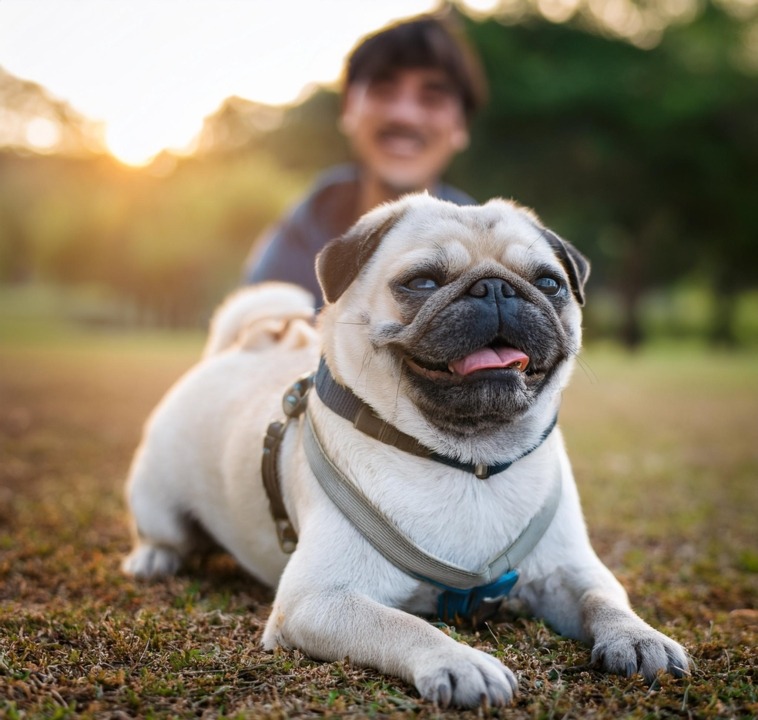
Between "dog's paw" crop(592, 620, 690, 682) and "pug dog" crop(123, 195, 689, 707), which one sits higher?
"pug dog" crop(123, 195, 689, 707)

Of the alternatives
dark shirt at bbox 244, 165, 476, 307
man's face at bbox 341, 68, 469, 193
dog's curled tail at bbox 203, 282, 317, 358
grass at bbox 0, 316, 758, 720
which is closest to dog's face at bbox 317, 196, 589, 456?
grass at bbox 0, 316, 758, 720

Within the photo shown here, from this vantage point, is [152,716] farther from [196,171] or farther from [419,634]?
[196,171]

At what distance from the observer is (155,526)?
3846 millimetres

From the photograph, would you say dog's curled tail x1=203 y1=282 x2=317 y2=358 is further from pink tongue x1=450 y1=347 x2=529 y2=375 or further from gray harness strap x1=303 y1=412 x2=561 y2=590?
pink tongue x1=450 y1=347 x2=529 y2=375

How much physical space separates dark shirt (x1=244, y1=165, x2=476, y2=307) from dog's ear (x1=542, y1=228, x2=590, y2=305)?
294 centimetres

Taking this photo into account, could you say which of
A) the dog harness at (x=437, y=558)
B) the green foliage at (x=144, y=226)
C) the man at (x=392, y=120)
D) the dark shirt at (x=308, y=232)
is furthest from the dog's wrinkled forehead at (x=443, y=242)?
the green foliage at (x=144, y=226)

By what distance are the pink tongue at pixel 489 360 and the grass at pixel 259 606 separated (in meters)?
0.65

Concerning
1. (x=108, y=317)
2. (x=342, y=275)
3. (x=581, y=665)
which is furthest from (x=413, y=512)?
(x=108, y=317)

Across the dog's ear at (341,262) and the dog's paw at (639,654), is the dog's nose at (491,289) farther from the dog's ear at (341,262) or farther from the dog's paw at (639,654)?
the dog's paw at (639,654)

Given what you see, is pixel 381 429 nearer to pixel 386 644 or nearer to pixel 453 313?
pixel 453 313

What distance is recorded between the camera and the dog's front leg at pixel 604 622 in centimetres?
233

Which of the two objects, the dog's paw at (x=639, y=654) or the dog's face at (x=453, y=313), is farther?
the dog's face at (x=453, y=313)

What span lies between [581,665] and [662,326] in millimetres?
30808

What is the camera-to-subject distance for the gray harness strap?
2.54 metres
